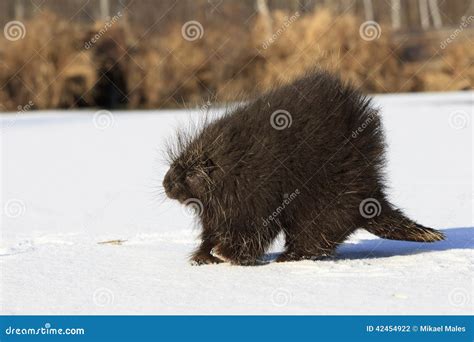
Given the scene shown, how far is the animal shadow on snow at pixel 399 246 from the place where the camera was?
A: 4.63 metres

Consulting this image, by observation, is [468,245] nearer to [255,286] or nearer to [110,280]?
[255,286]

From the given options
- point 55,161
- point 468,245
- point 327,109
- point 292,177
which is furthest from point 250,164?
point 55,161

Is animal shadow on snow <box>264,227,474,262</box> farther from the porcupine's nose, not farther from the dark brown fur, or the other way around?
the porcupine's nose

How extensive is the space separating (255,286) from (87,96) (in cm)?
1618

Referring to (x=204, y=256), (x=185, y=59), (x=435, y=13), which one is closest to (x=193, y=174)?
(x=204, y=256)

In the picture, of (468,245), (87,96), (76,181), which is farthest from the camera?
(87,96)

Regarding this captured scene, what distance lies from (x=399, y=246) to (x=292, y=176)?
3.55ft

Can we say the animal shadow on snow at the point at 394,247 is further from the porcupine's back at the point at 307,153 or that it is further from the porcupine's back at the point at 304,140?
the porcupine's back at the point at 304,140

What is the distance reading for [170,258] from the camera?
4.67 metres

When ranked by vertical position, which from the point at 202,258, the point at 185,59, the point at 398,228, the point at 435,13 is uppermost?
the point at 435,13

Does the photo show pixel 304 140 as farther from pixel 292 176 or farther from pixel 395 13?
pixel 395 13

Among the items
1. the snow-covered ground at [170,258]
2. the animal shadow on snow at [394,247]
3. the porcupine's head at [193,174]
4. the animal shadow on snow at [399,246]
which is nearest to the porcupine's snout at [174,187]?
the porcupine's head at [193,174]

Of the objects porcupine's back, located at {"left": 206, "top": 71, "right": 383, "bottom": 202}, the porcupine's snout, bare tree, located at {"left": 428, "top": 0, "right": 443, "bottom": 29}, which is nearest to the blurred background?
bare tree, located at {"left": 428, "top": 0, "right": 443, "bottom": 29}

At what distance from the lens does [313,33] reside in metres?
20.5
